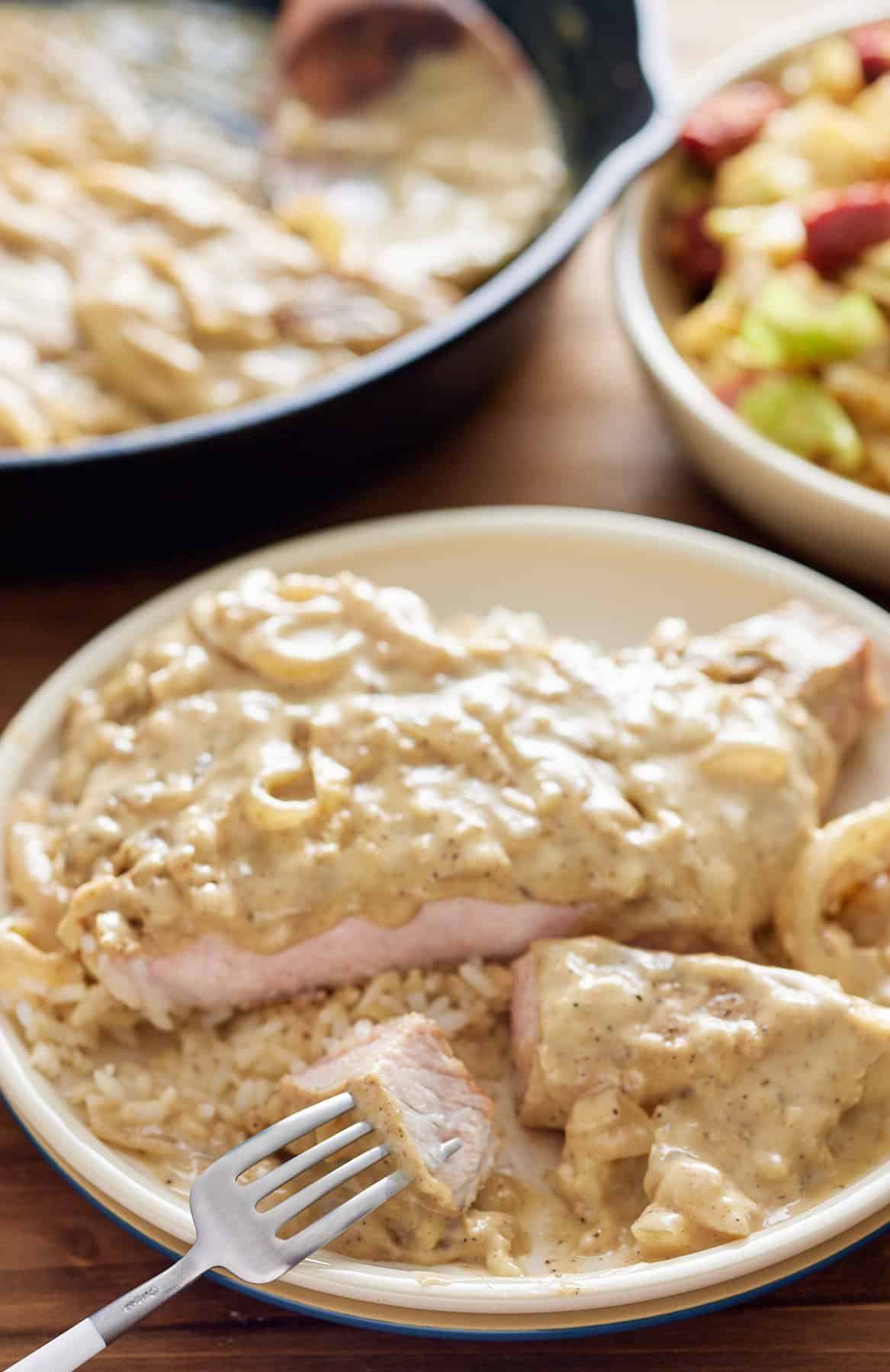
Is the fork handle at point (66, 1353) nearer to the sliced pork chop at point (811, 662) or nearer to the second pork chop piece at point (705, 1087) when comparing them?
the second pork chop piece at point (705, 1087)

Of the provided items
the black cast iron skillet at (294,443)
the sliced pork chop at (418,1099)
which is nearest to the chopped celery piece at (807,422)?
the black cast iron skillet at (294,443)

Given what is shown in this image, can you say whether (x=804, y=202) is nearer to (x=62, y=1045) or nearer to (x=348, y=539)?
(x=348, y=539)

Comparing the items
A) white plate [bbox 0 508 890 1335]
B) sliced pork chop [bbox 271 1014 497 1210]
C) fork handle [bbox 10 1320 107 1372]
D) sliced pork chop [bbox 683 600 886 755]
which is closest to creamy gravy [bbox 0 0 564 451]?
white plate [bbox 0 508 890 1335]

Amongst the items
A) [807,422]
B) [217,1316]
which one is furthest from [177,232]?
[217,1316]

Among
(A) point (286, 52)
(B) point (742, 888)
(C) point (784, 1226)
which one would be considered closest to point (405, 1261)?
(C) point (784, 1226)

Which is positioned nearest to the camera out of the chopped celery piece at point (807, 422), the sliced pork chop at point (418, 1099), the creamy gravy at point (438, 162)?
the sliced pork chop at point (418, 1099)

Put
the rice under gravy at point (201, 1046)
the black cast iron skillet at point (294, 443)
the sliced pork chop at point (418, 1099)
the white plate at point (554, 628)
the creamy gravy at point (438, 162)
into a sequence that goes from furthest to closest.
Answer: the creamy gravy at point (438, 162)
the black cast iron skillet at point (294, 443)
the rice under gravy at point (201, 1046)
the sliced pork chop at point (418, 1099)
the white plate at point (554, 628)

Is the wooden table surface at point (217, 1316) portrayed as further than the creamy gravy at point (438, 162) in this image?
No
